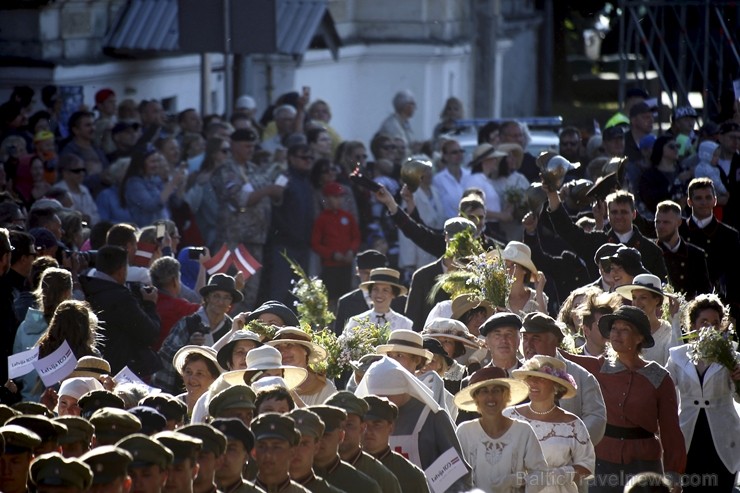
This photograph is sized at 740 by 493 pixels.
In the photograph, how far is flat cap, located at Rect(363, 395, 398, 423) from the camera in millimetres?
8492

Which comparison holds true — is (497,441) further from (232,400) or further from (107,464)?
(107,464)

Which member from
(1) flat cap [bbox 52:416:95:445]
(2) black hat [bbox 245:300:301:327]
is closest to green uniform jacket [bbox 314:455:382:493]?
(1) flat cap [bbox 52:416:95:445]

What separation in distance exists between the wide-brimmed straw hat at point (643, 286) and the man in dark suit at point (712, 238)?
290cm

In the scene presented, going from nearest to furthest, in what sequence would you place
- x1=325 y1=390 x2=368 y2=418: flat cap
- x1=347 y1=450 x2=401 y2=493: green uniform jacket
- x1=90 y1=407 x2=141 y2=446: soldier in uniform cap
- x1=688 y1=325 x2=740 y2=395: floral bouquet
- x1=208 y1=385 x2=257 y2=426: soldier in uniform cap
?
x1=90 y1=407 x2=141 y2=446: soldier in uniform cap, x1=347 y1=450 x2=401 y2=493: green uniform jacket, x1=325 y1=390 x2=368 y2=418: flat cap, x1=208 y1=385 x2=257 y2=426: soldier in uniform cap, x1=688 y1=325 x2=740 y2=395: floral bouquet

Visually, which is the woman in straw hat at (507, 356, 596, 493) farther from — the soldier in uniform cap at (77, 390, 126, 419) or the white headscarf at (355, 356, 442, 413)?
the soldier in uniform cap at (77, 390, 126, 419)

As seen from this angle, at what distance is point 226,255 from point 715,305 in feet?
14.8

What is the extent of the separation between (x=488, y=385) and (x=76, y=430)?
2332 millimetres

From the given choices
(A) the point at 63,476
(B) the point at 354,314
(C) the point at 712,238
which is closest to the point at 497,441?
(A) the point at 63,476

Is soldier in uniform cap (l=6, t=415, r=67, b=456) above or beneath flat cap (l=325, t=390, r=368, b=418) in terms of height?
above

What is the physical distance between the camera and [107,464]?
6594 millimetres

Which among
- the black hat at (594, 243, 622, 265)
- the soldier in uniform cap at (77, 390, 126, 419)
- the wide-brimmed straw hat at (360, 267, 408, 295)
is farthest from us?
the wide-brimmed straw hat at (360, 267, 408, 295)

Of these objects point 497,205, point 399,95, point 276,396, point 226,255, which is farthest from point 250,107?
point 276,396

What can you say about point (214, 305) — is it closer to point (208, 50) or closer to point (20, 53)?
point (208, 50)

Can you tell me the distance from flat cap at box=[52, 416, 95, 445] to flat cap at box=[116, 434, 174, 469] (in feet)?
2.66
